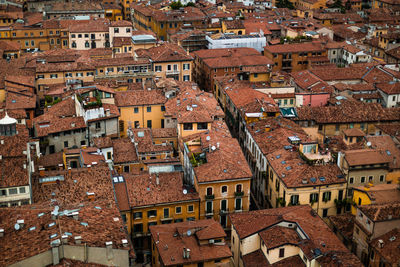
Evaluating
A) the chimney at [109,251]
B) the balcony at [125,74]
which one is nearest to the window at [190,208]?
the chimney at [109,251]

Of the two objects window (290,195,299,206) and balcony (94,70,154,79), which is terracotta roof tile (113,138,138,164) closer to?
window (290,195,299,206)

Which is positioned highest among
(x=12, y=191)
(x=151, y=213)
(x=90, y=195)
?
(x=12, y=191)

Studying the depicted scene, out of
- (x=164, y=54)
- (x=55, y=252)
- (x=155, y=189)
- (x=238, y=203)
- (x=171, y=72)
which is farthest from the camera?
(x=171, y=72)

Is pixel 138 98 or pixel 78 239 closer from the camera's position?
pixel 78 239

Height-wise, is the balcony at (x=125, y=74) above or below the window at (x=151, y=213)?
above

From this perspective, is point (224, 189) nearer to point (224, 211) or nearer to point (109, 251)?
point (224, 211)

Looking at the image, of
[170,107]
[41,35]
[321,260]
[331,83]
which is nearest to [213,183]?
[321,260]

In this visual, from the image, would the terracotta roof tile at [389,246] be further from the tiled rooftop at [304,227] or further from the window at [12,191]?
the window at [12,191]

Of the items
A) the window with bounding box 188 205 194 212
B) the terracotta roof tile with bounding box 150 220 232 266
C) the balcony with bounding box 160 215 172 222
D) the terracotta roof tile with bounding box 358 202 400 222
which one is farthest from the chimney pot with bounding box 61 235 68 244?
the terracotta roof tile with bounding box 358 202 400 222

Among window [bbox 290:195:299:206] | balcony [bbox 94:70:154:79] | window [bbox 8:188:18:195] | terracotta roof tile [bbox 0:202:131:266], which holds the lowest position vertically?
window [bbox 290:195:299:206]

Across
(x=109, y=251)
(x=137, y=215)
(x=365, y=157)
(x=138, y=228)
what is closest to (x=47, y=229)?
(x=109, y=251)

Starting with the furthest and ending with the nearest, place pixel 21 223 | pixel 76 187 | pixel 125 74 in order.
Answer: pixel 125 74 < pixel 76 187 < pixel 21 223

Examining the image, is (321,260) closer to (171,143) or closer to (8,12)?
(171,143)
